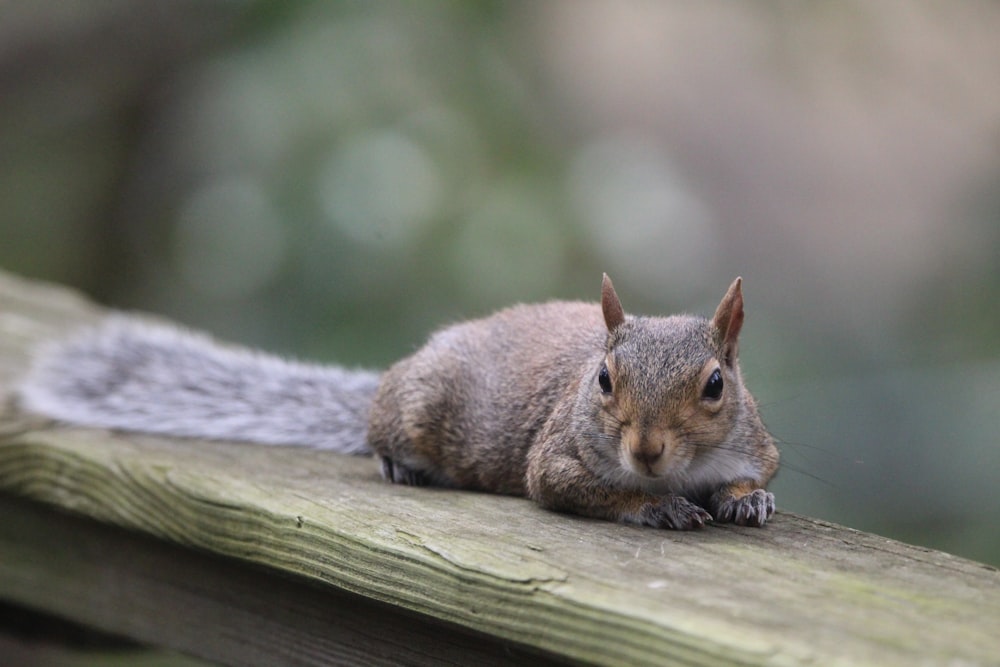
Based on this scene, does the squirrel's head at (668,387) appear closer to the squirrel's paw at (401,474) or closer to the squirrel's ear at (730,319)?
the squirrel's ear at (730,319)

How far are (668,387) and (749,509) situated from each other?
0.65 ft

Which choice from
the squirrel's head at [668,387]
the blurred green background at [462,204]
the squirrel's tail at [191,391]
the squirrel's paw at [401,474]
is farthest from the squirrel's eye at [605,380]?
the blurred green background at [462,204]

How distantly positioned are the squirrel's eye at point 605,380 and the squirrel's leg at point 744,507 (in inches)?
8.7

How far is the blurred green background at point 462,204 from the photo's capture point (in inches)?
126

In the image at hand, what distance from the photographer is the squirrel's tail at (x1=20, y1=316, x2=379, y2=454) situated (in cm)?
231

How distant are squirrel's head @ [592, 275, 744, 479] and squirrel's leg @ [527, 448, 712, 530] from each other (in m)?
0.05

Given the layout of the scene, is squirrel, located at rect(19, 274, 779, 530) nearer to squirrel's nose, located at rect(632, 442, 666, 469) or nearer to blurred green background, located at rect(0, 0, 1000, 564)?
squirrel's nose, located at rect(632, 442, 666, 469)

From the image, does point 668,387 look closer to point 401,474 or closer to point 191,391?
point 401,474

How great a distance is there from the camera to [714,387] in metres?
1.73

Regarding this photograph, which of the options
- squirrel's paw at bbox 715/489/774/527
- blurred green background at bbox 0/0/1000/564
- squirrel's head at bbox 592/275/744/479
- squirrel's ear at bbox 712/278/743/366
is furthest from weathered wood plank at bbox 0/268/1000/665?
blurred green background at bbox 0/0/1000/564

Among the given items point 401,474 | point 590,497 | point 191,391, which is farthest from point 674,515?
point 191,391

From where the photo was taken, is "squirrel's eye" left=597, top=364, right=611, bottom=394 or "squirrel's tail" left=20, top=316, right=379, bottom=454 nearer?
"squirrel's eye" left=597, top=364, right=611, bottom=394

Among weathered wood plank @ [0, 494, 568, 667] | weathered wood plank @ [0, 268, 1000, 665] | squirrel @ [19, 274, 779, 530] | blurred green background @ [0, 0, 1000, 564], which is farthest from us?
blurred green background @ [0, 0, 1000, 564]

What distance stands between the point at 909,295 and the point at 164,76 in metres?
2.83
